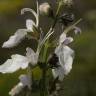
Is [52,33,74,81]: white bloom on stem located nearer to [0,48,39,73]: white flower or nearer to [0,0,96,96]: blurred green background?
[0,48,39,73]: white flower

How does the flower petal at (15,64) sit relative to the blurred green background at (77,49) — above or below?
below

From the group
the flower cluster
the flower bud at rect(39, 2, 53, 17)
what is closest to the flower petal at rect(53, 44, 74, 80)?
the flower cluster

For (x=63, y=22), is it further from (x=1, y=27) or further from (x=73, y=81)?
(x=1, y=27)

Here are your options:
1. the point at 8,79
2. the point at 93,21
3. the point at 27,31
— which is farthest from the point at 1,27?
the point at 27,31

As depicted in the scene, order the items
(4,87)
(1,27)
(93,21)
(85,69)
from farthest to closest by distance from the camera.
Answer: (1,27) < (93,21) < (85,69) < (4,87)

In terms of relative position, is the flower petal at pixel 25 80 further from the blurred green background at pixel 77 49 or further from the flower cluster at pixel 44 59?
the blurred green background at pixel 77 49

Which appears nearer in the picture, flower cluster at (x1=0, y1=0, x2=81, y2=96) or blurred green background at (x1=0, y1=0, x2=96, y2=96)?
flower cluster at (x1=0, y1=0, x2=81, y2=96)

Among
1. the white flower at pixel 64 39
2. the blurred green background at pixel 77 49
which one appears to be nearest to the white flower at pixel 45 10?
the white flower at pixel 64 39

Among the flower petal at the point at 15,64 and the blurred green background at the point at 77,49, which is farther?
the blurred green background at the point at 77,49
